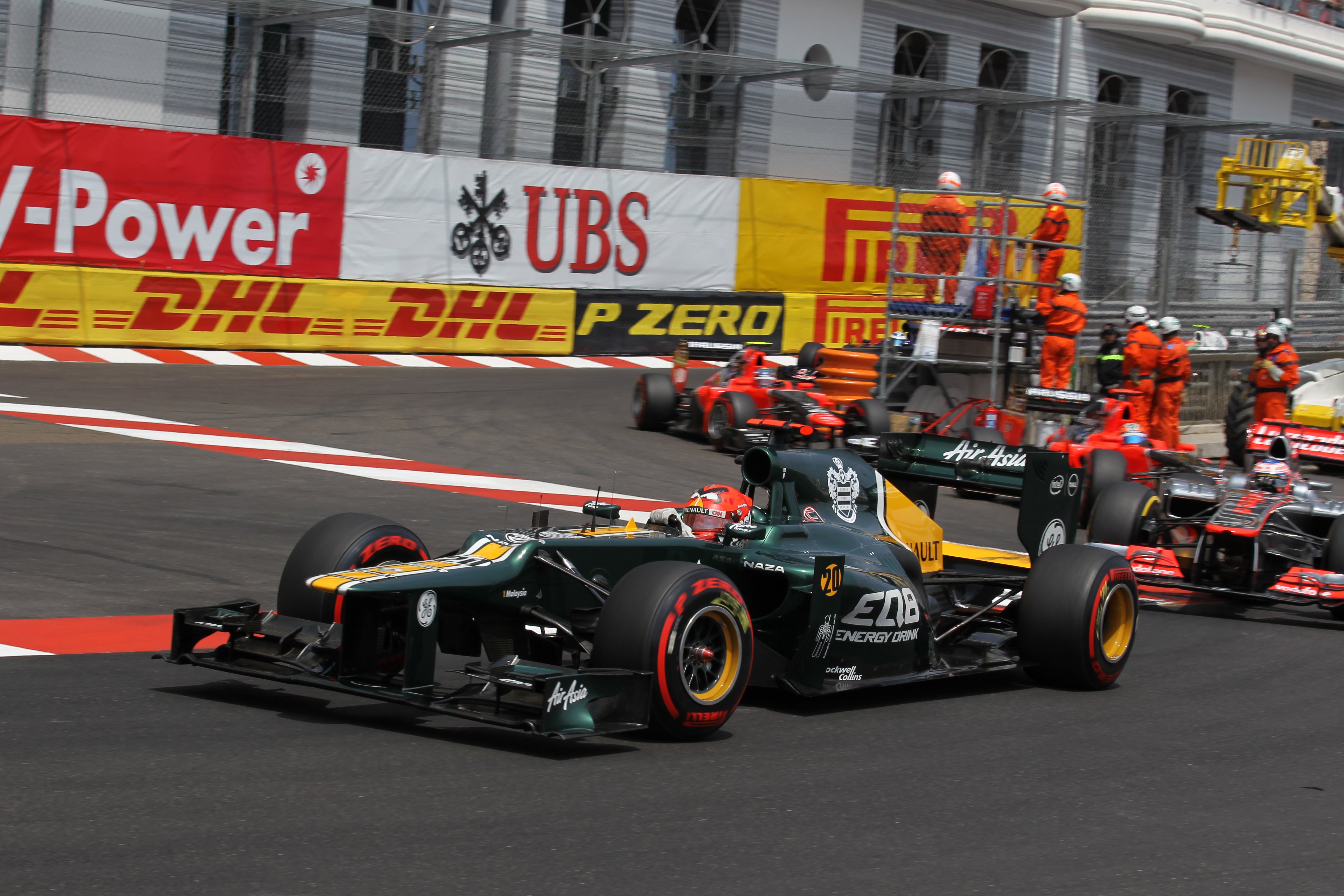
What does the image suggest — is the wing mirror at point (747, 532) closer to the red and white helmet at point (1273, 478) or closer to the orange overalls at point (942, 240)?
the red and white helmet at point (1273, 478)

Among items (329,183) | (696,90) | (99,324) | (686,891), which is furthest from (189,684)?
(696,90)

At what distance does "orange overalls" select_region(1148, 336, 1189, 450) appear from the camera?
1675cm

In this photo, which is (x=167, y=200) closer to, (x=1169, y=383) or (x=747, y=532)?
(x=1169, y=383)

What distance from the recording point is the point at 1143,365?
55.1ft

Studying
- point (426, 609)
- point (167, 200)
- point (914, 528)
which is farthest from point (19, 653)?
point (167, 200)

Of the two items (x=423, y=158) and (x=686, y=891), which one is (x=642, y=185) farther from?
(x=686, y=891)

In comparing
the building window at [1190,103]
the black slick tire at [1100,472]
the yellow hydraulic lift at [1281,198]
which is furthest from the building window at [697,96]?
the building window at [1190,103]

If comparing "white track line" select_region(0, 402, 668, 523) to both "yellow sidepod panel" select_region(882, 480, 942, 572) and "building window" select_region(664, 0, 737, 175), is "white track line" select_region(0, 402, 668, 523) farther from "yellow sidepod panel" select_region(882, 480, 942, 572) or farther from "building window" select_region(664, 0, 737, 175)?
"building window" select_region(664, 0, 737, 175)

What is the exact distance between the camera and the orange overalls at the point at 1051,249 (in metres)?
16.5

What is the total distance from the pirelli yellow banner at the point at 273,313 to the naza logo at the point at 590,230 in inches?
21.6

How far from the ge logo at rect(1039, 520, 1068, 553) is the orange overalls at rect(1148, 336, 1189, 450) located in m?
9.06

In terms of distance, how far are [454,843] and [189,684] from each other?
2.12 meters

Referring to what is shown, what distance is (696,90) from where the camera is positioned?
88.6 ft

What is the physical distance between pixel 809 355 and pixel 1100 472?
5535 millimetres
